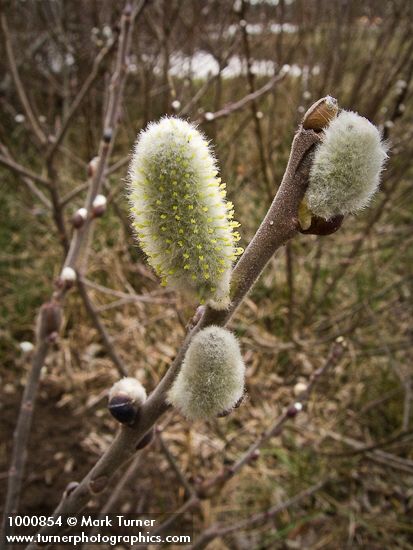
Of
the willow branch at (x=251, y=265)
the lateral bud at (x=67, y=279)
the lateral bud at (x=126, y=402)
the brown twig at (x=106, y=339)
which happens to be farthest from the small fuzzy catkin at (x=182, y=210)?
the brown twig at (x=106, y=339)

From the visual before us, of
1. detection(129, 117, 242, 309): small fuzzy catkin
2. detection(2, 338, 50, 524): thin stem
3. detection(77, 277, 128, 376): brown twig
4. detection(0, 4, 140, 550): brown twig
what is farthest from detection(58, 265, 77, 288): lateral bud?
detection(129, 117, 242, 309): small fuzzy catkin

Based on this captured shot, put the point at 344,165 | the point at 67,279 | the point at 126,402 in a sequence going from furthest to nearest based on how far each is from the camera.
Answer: the point at 67,279, the point at 126,402, the point at 344,165

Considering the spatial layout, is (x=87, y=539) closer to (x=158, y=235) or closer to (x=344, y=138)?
(x=158, y=235)

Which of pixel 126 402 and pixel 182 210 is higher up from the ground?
pixel 182 210

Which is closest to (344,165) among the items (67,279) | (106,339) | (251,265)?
(251,265)

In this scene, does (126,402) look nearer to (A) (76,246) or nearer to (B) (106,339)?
(A) (76,246)

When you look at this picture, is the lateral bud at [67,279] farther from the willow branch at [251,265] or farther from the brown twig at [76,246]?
the willow branch at [251,265]
